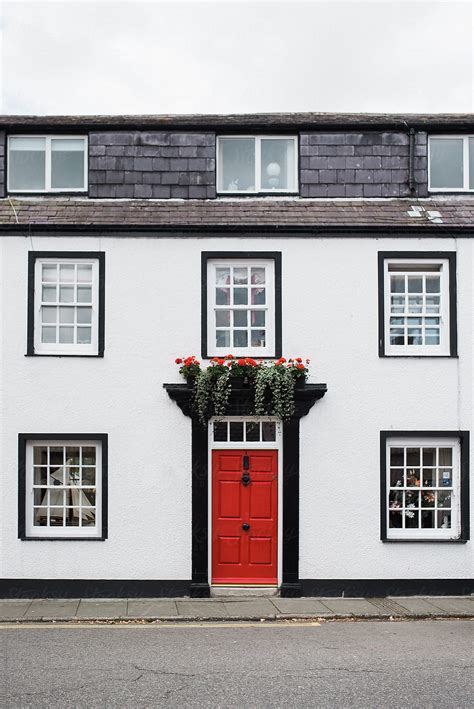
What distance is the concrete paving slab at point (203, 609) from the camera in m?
12.6

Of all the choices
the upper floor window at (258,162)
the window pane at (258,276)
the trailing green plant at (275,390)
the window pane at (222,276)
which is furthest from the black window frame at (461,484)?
the upper floor window at (258,162)

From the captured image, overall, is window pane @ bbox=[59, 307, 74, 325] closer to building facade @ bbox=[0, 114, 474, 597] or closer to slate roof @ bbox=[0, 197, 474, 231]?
building facade @ bbox=[0, 114, 474, 597]

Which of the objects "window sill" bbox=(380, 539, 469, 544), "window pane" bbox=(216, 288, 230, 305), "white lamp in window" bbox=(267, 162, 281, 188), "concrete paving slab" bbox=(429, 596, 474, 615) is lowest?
"concrete paving slab" bbox=(429, 596, 474, 615)

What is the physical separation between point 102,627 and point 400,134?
9.25 metres

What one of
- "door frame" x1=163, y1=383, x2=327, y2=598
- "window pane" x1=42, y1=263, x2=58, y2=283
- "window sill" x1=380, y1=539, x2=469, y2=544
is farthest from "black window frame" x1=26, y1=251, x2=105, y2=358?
"window sill" x1=380, y1=539, x2=469, y2=544

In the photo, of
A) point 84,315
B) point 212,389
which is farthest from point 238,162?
point 212,389

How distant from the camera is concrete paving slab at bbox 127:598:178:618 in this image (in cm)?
1255

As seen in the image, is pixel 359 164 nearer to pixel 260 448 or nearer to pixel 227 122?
pixel 227 122

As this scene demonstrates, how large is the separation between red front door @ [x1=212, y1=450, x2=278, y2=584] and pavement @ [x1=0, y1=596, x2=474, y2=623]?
50 centimetres

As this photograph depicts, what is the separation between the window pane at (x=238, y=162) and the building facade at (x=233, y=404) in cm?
74

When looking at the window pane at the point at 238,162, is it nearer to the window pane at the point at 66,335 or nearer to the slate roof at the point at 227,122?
the slate roof at the point at 227,122

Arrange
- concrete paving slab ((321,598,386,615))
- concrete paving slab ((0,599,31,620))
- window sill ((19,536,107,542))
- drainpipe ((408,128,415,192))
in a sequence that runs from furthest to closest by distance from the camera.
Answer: drainpipe ((408,128,415,192)), window sill ((19,536,107,542)), concrete paving slab ((321,598,386,615)), concrete paving slab ((0,599,31,620))

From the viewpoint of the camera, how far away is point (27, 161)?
1496 centimetres

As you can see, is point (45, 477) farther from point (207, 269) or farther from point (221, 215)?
point (221, 215)
